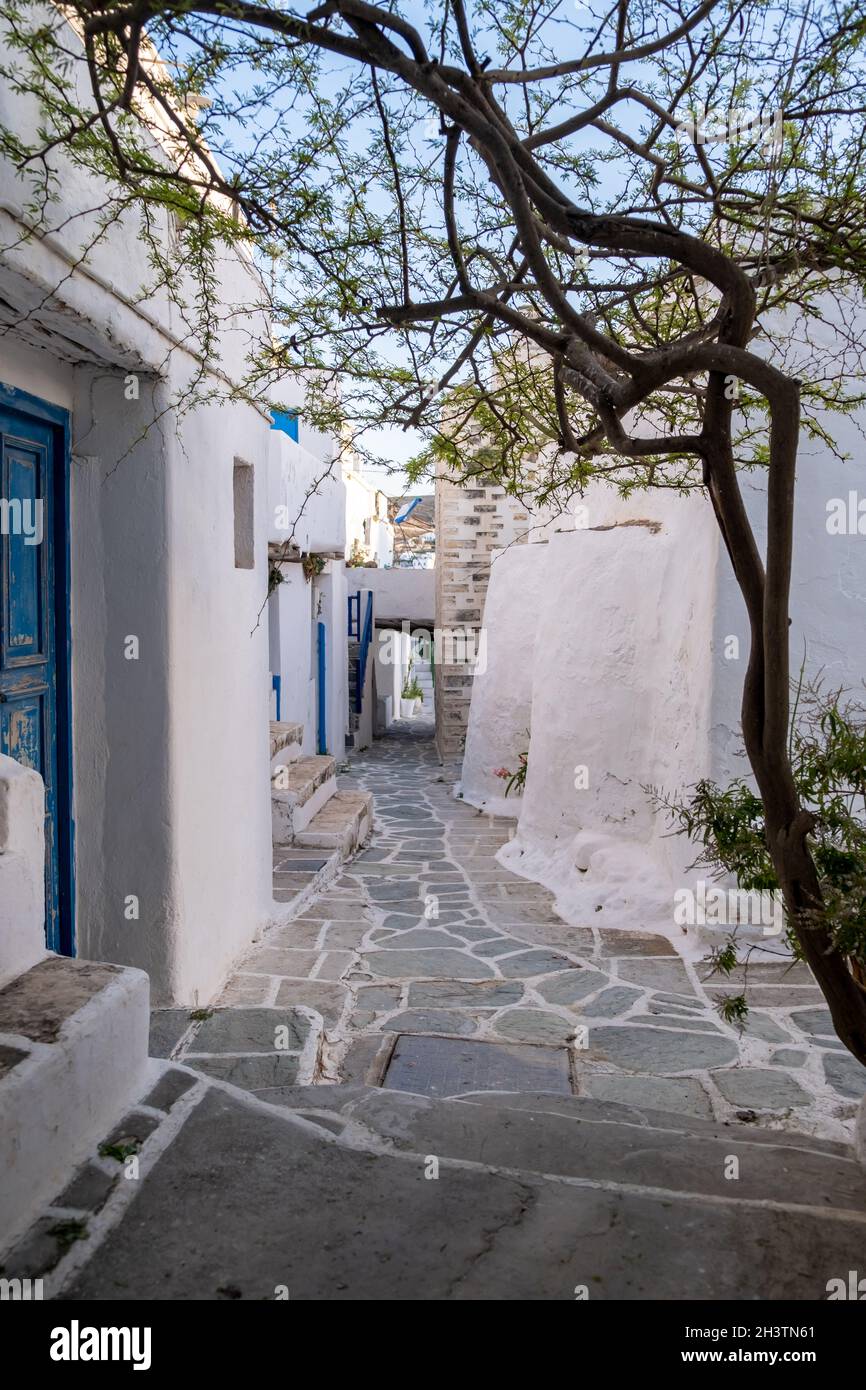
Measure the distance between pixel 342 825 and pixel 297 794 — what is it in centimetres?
55

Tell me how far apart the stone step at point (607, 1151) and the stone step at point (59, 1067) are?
544 millimetres

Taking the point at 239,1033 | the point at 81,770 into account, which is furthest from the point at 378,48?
the point at 239,1033

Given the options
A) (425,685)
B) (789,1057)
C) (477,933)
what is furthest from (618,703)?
(425,685)

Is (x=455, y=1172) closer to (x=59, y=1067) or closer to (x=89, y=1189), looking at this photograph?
(x=89, y=1189)

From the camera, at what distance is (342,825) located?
29.1 feet

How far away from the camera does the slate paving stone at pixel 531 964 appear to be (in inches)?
237

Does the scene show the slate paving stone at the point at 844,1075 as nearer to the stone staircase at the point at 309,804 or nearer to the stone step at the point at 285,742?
the stone staircase at the point at 309,804

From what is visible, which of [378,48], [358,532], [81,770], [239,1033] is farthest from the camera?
[358,532]

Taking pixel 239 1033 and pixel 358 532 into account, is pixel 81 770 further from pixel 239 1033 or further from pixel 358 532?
pixel 358 532

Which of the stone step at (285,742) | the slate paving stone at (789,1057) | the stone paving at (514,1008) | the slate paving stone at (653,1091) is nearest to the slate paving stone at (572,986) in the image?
the stone paving at (514,1008)

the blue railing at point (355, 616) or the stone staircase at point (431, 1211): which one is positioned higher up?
the blue railing at point (355, 616)

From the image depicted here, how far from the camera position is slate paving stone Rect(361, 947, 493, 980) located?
5895 millimetres

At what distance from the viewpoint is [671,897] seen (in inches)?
265
